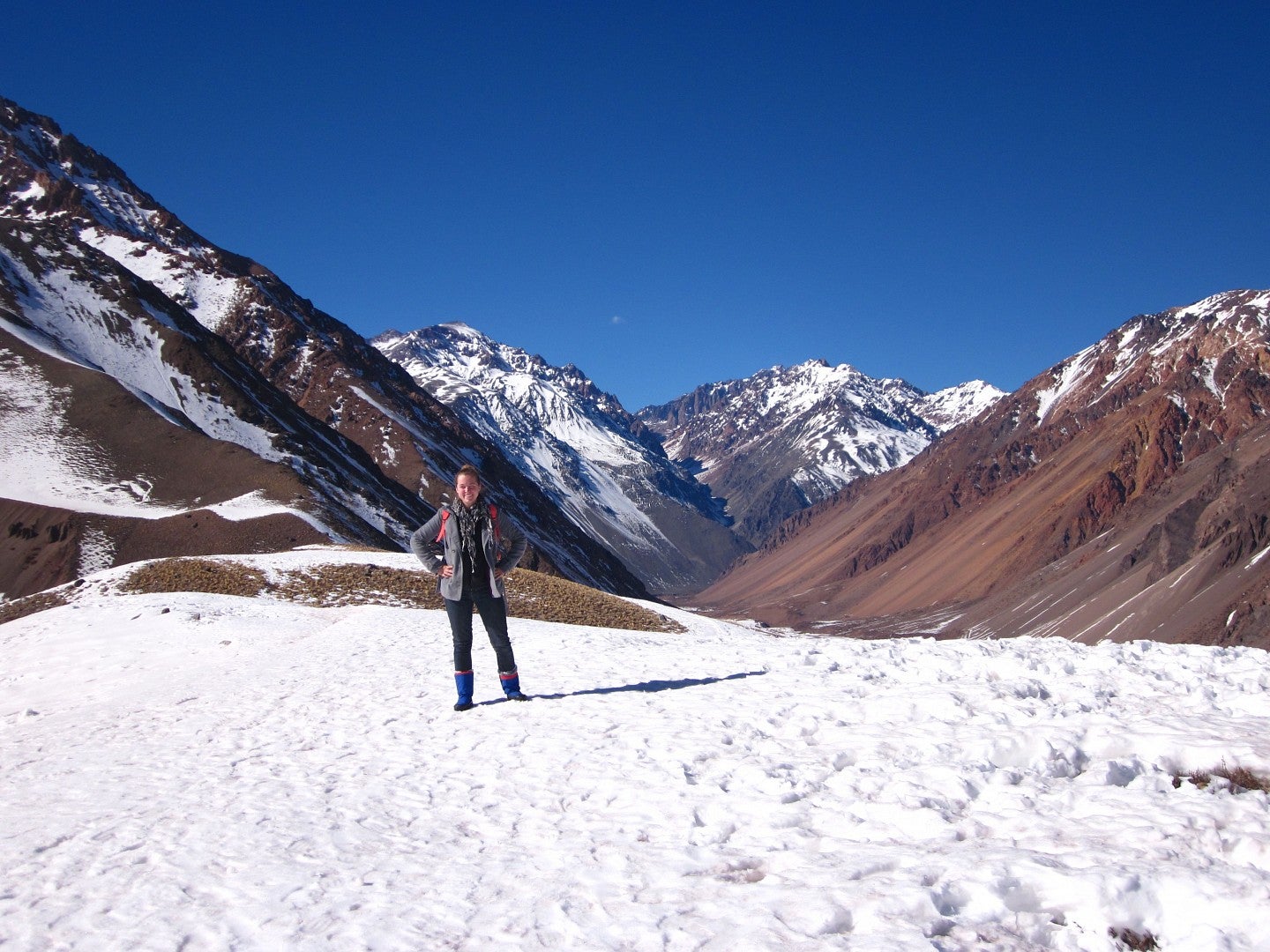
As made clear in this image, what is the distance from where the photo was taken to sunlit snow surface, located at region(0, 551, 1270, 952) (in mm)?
5887

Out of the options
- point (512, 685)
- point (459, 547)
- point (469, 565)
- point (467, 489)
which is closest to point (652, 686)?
point (512, 685)

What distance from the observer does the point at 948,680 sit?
41.3 ft

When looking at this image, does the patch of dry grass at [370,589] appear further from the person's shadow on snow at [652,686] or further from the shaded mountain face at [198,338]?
the shaded mountain face at [198,338]

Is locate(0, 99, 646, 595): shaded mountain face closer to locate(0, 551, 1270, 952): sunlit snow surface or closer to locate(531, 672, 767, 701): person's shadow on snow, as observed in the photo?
locate(531, 672, 767, 701): person's shadow on snow

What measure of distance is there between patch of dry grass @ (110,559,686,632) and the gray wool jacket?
17342 millimetres

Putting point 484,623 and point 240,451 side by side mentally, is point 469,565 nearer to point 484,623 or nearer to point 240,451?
point 484,623

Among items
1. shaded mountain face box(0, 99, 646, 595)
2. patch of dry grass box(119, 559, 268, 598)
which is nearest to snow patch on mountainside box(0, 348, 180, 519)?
shaded mountain face box(0, 99, 646, 595)

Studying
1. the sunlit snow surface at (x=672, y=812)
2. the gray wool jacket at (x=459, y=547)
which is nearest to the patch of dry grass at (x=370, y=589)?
the sunlit snow surface at (x=672, y=812)

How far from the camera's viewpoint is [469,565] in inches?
497

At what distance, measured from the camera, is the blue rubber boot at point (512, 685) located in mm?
12883

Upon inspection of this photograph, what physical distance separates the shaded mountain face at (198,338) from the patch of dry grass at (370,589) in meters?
36.9

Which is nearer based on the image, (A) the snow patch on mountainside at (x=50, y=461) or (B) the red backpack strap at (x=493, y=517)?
(B) the red backpack strap at (x=493, y=517)

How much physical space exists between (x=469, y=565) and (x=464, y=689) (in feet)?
5.94

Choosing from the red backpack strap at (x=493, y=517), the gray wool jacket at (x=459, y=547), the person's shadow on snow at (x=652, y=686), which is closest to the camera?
the gray wool jacket at (x=459, y=547)
